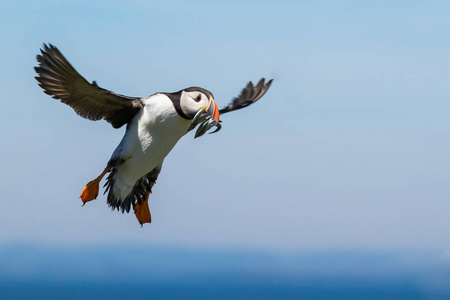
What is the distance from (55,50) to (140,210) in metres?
3.48

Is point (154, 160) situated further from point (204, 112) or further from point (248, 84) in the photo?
point (248, 84)

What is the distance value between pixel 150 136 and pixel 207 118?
1323mm

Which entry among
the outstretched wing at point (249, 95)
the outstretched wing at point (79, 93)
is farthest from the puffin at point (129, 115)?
the outstretched wing at point (249, 95)

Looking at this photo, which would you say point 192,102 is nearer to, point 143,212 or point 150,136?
point 150,136

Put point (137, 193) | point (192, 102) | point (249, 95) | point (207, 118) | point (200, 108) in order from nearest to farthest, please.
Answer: point (207, 118)
point (200, 108)
point (192, 102)
point (137, 193)
point (249, 95)

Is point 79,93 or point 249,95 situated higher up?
point 249,95

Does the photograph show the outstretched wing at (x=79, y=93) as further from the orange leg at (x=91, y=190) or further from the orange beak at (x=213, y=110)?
the orange beak at (x=213, y=110)

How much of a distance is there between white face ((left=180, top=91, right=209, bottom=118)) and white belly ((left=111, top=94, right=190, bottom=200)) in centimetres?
21

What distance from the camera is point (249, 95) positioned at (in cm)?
1435

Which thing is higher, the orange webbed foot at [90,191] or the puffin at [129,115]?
the puffin at [129,115]

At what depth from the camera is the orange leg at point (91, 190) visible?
12.1m

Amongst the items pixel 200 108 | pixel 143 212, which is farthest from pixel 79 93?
pixel 143 212

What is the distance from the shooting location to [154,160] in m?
11.6

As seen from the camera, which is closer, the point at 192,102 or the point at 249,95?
the point at 192,102
